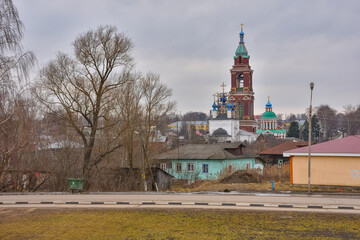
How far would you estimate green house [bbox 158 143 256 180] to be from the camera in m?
41.8

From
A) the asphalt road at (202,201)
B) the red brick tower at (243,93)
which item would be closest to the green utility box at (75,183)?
the asphalt road at (202,201)

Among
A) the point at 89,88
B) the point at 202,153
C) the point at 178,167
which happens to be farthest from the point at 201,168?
the point at 89,88

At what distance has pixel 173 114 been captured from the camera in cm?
4259

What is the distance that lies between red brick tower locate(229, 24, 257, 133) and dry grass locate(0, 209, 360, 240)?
88891 mm

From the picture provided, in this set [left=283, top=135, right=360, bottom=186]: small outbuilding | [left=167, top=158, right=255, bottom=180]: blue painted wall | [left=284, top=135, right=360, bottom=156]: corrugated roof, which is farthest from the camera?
[left=167, top=158, right=255, bottom=180]: blue painted wall

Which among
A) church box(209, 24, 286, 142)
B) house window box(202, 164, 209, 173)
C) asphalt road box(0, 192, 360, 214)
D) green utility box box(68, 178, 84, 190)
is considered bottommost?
asphalt road box(0, 192, 360, 214)

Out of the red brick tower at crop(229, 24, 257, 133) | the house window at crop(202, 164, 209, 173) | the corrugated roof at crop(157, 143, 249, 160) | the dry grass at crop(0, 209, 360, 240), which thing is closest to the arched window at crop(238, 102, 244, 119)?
the red brick tower at crop(229, 24, 257, 133)

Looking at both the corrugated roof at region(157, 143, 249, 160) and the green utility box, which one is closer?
the green utility box

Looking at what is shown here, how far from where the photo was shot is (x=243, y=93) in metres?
104

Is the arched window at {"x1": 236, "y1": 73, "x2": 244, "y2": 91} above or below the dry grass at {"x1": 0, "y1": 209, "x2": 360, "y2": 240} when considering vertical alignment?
above

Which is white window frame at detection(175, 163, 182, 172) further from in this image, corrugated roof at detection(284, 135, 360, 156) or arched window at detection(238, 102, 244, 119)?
arched window at detection(238, 102, 244, 119)

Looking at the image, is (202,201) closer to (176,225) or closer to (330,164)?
(176,225)

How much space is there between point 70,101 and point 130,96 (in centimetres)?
729

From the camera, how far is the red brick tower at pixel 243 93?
104 meters
